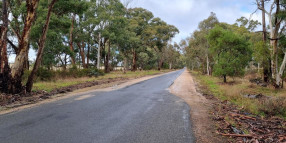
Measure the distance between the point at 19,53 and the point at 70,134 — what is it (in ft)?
25.6

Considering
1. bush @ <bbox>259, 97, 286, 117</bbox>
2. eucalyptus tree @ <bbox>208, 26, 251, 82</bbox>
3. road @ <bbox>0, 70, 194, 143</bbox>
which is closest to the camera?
road @ <bbox>0, 70, 194, 143</bbox>

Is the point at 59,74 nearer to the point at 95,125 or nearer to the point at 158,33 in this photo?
the point at 95,125

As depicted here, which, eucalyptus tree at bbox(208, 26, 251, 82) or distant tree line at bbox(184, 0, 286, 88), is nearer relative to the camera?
distant tree line at bbox(184, 0, 286, 88)

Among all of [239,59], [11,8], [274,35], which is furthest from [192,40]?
[11,8]

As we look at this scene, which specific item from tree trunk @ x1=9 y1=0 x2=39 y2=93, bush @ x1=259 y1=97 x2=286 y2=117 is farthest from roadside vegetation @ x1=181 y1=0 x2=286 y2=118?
tree trunk @ x1=9 y1=0 x2=39 y2=93

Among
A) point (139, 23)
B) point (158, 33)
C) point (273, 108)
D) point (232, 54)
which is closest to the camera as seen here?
point (273, 108)

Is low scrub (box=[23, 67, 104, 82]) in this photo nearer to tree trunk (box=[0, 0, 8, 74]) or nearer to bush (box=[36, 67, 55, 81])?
bush (box=[36, 67, 55, 81])

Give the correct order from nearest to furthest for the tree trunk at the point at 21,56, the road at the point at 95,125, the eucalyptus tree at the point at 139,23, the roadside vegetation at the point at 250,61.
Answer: the road at the point at 95,125 → the tree trunk at the point at 21,56 → the roadside vegetation at the point at 250,61 → the eucalyptus tree at the point at 139,23

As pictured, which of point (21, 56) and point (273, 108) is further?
point (21, 56)

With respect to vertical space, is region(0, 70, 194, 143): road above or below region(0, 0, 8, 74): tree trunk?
below

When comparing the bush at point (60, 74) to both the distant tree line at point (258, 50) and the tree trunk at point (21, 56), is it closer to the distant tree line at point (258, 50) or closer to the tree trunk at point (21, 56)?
the tree trunk at point (21, 56)

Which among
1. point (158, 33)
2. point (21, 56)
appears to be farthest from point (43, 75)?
point (158, 33)

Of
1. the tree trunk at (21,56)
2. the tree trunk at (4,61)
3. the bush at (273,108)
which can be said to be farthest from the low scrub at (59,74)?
the bush at (273,108)

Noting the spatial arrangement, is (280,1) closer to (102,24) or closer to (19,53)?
(19,53)
